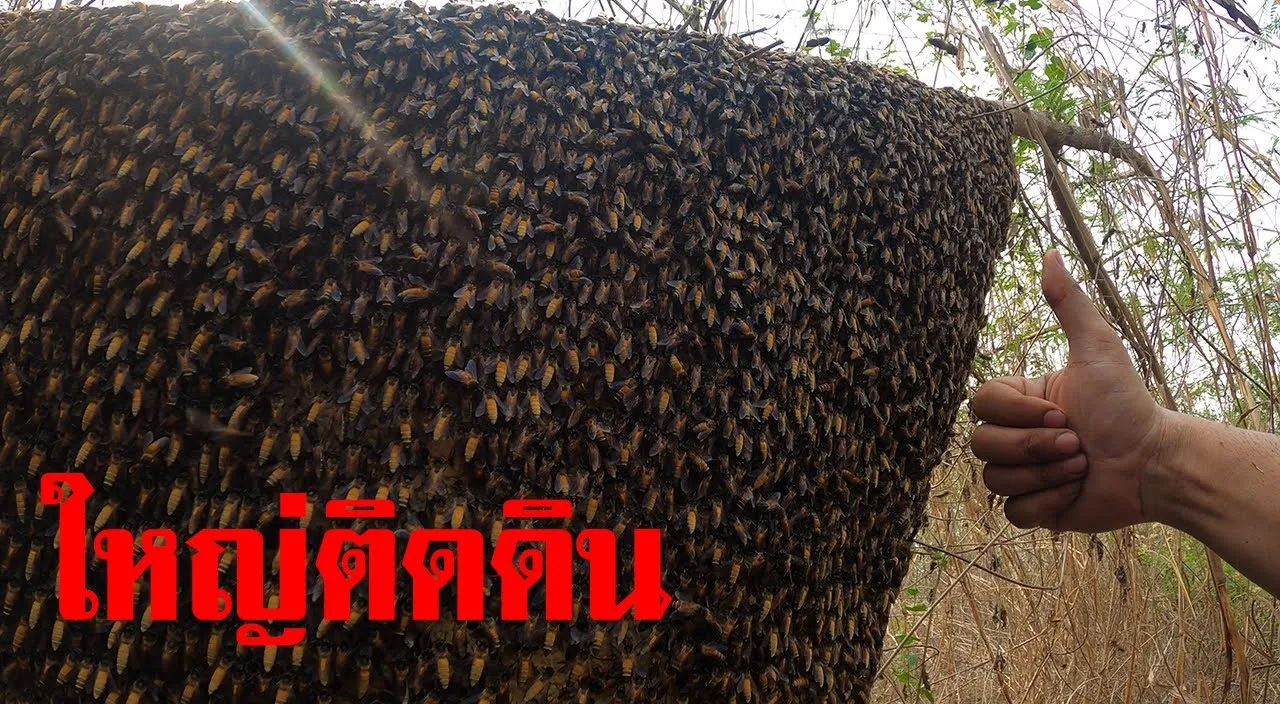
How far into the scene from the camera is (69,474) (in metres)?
1.18

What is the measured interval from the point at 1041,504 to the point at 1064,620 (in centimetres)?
140

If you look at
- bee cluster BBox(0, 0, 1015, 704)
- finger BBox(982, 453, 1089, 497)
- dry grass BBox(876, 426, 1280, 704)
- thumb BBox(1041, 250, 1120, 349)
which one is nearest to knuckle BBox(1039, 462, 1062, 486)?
finger BBox(982, 453, 1089, 497)

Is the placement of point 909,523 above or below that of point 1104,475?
below

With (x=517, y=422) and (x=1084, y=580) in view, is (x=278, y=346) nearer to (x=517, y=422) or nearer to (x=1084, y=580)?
(x=517, y=422)

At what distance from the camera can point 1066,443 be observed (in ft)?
6.13

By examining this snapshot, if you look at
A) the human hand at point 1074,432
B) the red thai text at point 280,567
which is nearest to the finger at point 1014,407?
the human hand at point 1074,432

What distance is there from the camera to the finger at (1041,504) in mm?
1940

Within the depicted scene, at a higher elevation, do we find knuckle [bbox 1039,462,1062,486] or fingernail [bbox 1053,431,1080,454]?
fingernail [bbox 1053,431,1080,454]

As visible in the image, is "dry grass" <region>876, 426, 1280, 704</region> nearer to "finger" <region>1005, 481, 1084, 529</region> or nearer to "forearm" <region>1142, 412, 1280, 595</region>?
"finger" <region>1005, 481, 1084, 529</region>

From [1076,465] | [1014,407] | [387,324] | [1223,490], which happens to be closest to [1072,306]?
[1014,407]

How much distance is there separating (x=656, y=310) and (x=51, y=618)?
3.47ft

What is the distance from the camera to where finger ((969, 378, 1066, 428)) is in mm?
1919

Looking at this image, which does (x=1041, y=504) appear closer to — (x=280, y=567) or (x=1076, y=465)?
(x=1076, y=465)

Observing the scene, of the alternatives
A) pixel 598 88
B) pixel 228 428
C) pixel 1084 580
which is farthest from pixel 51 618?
pixel 1084 580
